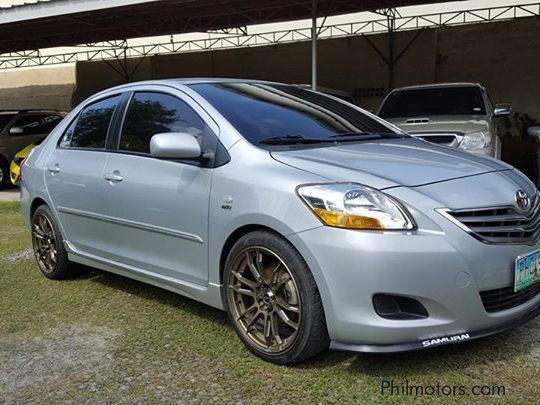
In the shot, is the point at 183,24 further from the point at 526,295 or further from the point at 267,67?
the point at 526,295

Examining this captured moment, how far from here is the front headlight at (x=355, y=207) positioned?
2811 mm

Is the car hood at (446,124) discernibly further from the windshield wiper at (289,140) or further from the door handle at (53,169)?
the door handle at (53,169)

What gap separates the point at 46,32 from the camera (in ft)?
59.9

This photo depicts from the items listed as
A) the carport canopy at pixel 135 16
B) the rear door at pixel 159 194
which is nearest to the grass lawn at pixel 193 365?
the rear door at pixel 159 194

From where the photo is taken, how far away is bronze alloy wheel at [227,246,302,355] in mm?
3078

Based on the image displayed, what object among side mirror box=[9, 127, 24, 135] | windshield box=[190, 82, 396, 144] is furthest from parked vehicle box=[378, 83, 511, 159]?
side mirror box=[9, 127, 24, 135]

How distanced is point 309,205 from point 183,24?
15.3 m

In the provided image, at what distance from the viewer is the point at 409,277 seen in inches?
108

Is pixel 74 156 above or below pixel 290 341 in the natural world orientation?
above

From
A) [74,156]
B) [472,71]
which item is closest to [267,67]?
[472,71]

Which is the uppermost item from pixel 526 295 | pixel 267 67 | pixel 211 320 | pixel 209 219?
pixel 267 67

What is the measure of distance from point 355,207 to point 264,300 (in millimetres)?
767

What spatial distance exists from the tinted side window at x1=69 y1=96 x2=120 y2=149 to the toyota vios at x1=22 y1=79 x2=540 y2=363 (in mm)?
41

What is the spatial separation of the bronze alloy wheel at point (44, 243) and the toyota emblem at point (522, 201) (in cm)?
360
